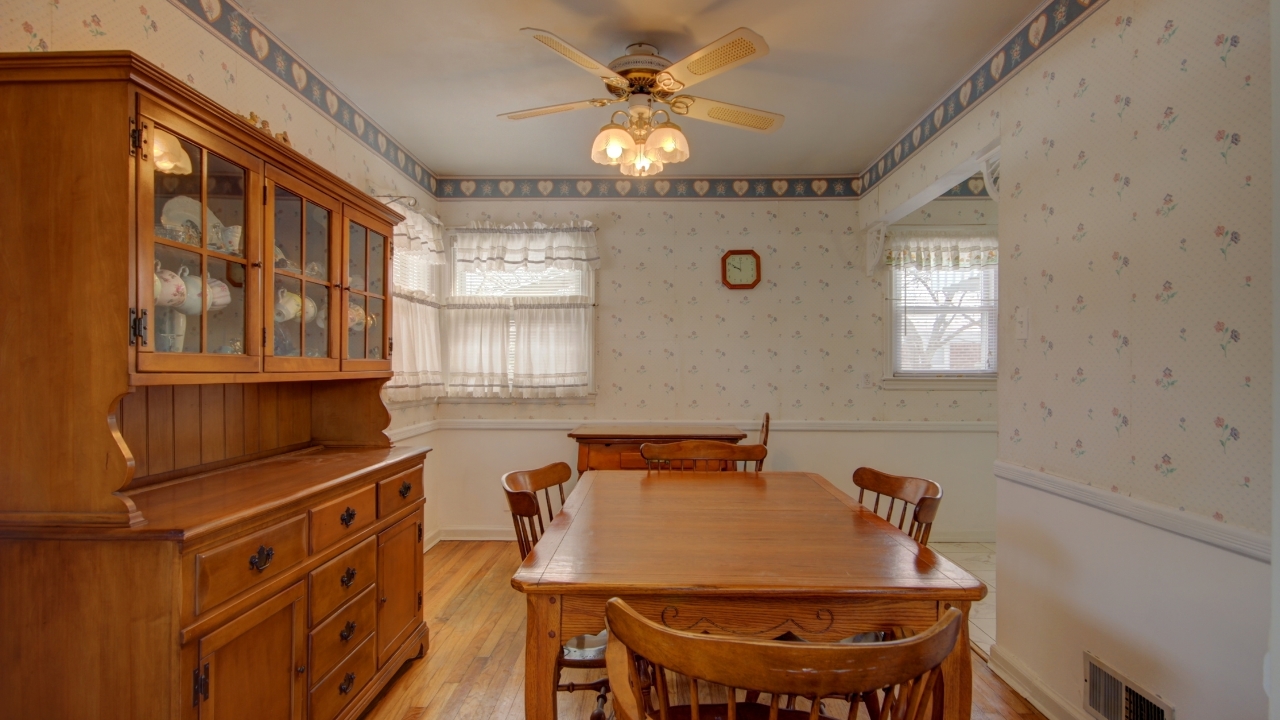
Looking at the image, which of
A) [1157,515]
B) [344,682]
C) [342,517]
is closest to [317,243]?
[342,517]

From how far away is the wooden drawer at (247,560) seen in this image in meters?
1.33

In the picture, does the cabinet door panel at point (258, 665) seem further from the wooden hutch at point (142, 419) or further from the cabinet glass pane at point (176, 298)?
the cabinet glass pane at point (176, 298)

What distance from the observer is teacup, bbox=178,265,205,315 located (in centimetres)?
147

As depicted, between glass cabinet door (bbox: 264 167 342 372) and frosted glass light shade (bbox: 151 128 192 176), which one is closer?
frosted glass light shade (bbox: 151 128 192 176)

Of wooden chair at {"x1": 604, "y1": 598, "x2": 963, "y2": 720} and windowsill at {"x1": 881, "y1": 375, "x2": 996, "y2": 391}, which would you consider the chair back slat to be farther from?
windowsill at {"x1": 881, "y1": 375, "x2": 996, "y2": 391}

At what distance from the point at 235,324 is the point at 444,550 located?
103 inches

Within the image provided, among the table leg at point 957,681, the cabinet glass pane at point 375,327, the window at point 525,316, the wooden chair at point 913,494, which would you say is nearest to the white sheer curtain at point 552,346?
the window at point 525,316

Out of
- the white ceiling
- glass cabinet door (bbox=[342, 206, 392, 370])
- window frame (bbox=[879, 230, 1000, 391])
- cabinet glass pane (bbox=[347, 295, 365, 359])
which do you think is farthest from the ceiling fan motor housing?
window frame (bbox=[879, 230, 1000, 391])

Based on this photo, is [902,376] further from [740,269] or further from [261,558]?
[261,558]

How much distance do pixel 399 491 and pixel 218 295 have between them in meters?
0.97

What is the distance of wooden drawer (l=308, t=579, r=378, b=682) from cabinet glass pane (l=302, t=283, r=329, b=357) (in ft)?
2.71

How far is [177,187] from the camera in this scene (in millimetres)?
1444

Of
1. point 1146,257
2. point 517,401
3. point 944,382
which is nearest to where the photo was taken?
point 1146,257

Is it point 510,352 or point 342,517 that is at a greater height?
point 510,352
